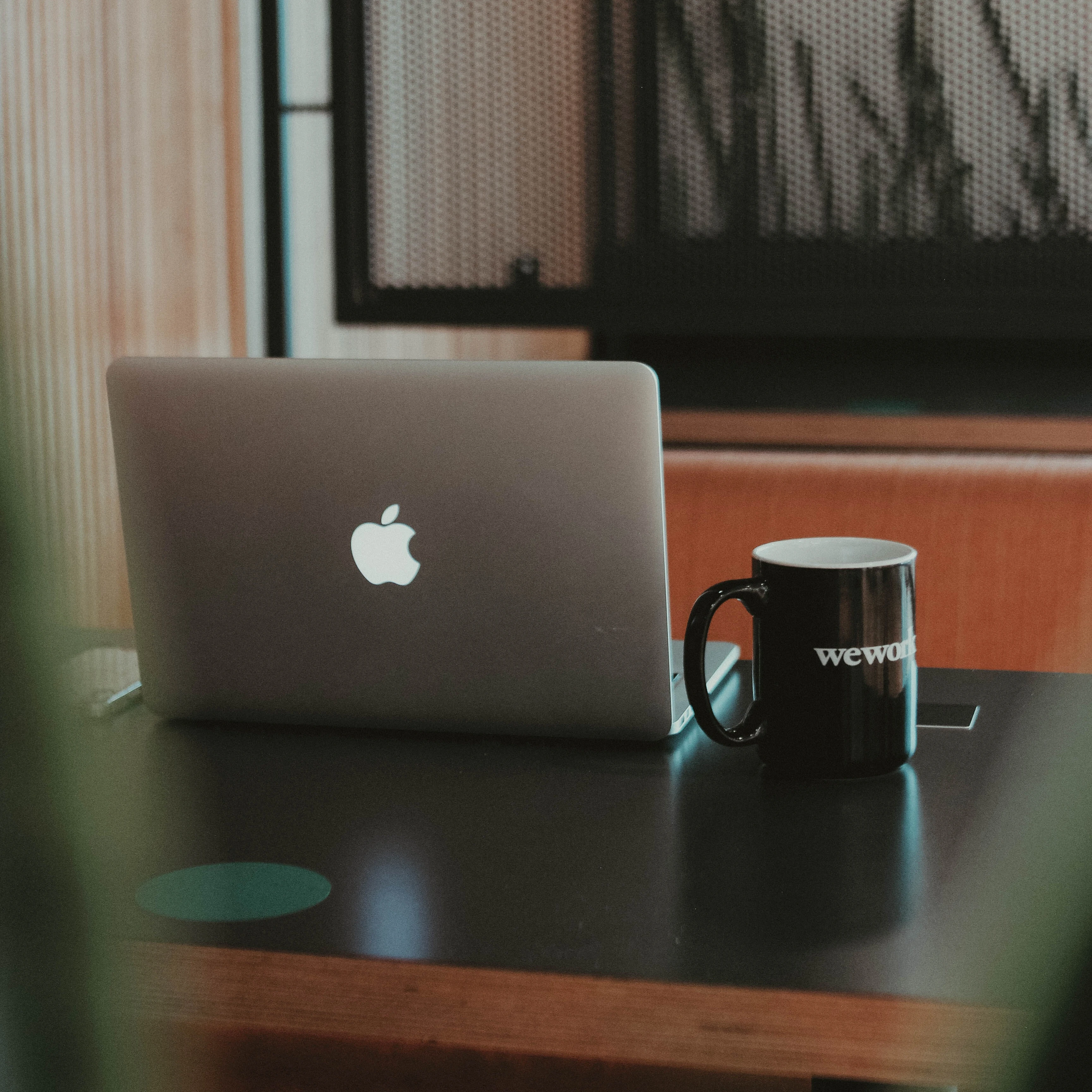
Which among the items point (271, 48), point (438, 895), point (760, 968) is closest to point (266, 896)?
point (438, 895)

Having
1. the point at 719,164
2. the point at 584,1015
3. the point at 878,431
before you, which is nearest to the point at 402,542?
the point at 584,1015

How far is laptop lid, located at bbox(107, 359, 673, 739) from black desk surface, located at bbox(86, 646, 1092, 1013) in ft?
0.14

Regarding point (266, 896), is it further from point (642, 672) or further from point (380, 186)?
point (380, 186)

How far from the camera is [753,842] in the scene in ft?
2.33

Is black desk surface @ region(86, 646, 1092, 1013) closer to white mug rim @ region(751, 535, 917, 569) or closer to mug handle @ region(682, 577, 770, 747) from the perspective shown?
mug handle @ region(682, 577, 770, 747)

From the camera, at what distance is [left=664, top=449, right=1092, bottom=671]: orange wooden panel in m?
1.68

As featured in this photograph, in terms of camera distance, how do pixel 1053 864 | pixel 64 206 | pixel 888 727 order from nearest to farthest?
pixel 1053 864, pixel 888 727, pixel 64 206

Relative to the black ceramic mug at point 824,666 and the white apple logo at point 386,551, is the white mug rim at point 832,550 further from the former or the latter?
the white apple logo at point 386,551

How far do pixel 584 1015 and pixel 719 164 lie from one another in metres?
1.41

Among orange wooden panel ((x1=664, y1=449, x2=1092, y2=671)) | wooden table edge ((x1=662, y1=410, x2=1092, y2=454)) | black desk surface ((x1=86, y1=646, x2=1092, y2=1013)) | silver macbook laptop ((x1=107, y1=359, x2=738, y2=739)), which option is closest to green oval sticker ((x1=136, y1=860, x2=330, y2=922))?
black desk surface ((x1=86, y1=646, x2=1092, y2=1013))

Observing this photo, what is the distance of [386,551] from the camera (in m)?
0.87

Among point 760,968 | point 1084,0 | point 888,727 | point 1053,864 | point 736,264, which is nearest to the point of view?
point 760,968

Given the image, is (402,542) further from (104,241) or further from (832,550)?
(104,241)

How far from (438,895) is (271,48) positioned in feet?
6.51
